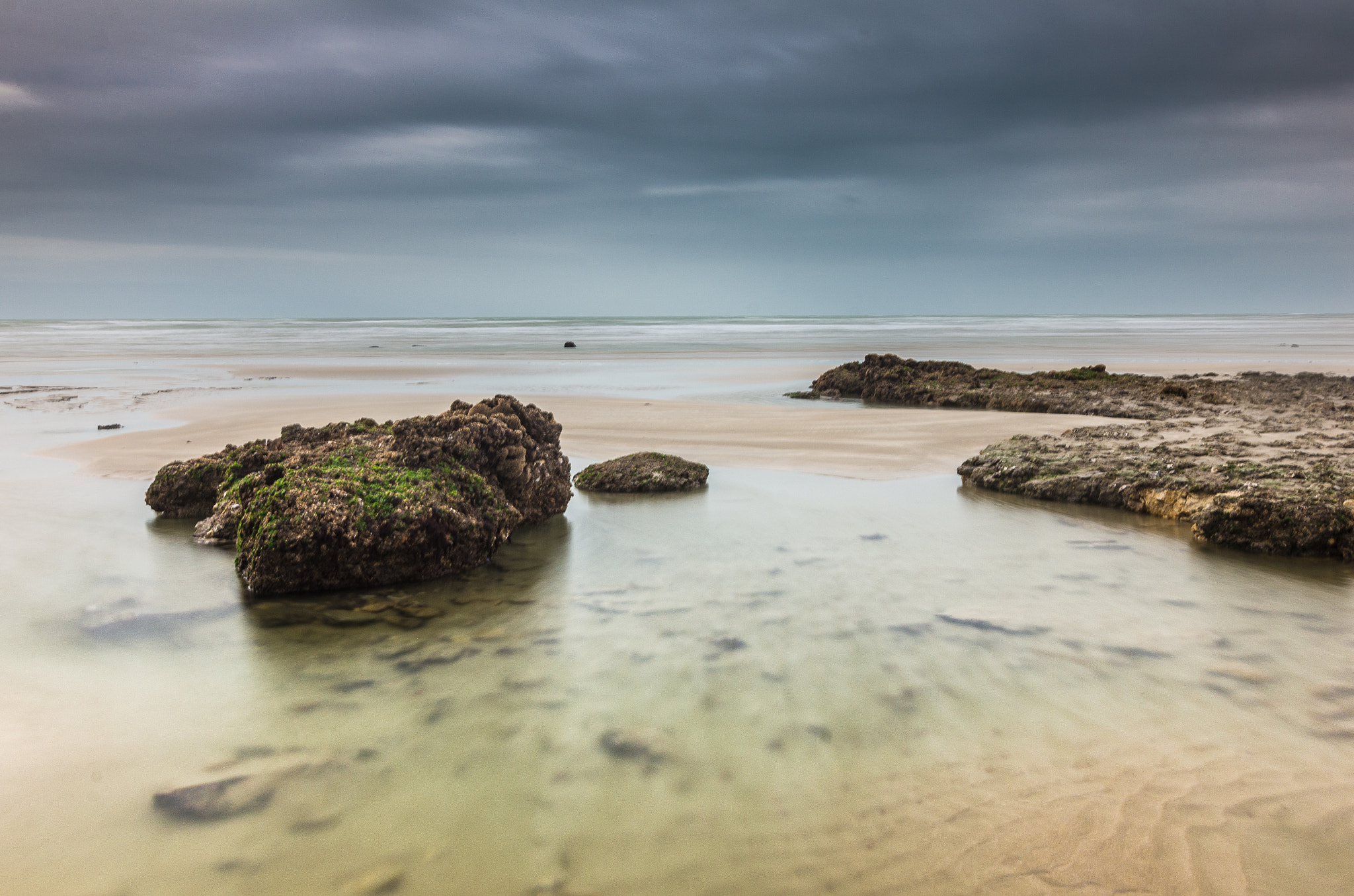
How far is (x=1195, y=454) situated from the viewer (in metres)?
8.11

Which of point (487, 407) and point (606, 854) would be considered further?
point (487, 407)

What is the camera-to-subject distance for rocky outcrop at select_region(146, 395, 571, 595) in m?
5.20

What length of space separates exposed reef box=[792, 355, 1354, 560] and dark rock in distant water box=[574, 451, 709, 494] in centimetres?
297

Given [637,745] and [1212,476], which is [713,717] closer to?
[637,745]

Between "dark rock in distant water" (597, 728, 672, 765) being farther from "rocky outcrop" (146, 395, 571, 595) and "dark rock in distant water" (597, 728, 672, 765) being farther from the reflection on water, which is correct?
"rocky outcrop" (146, 395, 571, 595)

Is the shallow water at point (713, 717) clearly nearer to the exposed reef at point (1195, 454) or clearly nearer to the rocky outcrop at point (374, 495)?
the rocky outcrop at point (374, 495)

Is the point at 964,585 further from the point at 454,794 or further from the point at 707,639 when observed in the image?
the point at 454,794

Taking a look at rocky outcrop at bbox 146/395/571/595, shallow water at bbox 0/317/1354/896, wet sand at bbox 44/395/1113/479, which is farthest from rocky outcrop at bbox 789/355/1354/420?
rocky outcrop at bbox 146/395/571/595

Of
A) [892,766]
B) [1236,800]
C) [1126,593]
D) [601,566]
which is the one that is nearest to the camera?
[1236,800]

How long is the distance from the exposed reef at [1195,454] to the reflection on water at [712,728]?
19.2 inches

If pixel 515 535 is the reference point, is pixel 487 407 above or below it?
above

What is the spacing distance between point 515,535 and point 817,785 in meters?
4.25

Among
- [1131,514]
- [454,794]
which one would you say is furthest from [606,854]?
[1131,514]

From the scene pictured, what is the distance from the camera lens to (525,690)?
12.8 ft
